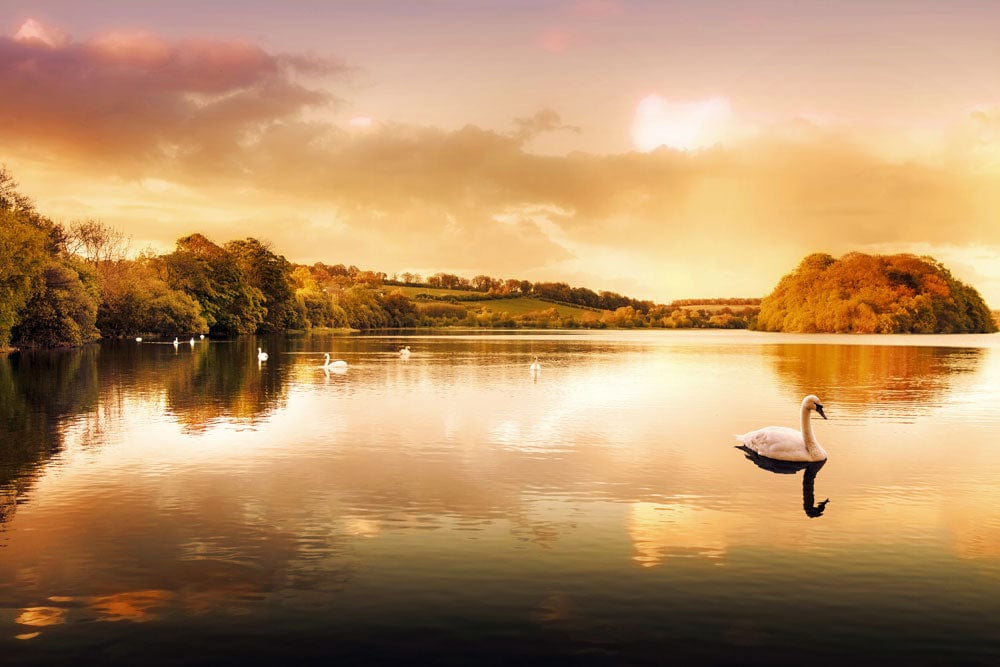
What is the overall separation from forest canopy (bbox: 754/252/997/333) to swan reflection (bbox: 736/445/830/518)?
148957 millimetres

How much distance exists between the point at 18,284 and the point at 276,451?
4919 centimetres

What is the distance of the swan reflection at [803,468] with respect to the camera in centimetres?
1628

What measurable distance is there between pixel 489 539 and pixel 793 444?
418 inches

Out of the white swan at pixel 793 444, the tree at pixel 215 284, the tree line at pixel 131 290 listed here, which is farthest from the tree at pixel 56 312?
the white swan at pixel 793 444

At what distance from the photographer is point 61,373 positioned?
47281 mm

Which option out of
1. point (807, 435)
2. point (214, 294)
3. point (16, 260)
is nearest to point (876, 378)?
point (807, 435)

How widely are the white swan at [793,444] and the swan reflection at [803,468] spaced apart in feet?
0.66

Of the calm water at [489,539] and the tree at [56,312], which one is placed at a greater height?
the tree at [56,312]

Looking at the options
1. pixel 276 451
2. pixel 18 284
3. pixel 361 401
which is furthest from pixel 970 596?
pixel 18 284

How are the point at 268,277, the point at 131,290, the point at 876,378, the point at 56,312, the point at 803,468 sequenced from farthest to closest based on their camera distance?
the point at 268,277 → the point at 131,290 → the point at 56,312 → the point at 876,378 → the point at 803,468

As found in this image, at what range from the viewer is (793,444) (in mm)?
20672

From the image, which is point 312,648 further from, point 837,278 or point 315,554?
point 837,278

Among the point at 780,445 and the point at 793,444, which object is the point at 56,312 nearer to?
the point at 780,445

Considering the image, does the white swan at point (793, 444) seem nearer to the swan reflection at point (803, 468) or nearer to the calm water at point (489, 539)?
the swan reflection at point (803, 468)
